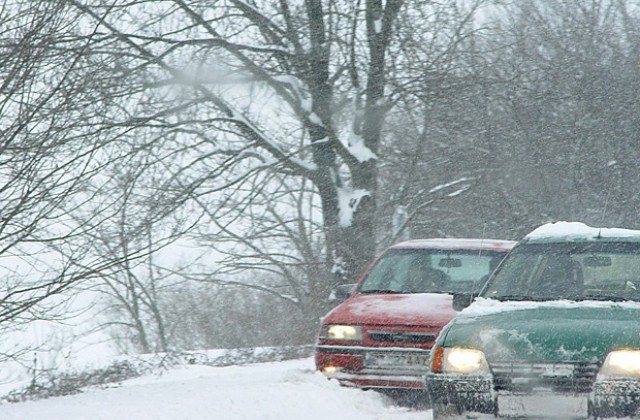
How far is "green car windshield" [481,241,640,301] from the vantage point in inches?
290

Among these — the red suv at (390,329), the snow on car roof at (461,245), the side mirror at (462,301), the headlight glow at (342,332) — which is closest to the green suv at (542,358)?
the side mirror at (462,301)

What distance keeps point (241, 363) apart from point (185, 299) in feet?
30.7

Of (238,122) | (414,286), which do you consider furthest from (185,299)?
(414,286)

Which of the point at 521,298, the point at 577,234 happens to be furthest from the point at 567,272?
the point at 521,298

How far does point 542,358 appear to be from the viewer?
617cm

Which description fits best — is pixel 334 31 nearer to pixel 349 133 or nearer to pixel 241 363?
pixel 349 133

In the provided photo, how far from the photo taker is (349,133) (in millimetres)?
17547

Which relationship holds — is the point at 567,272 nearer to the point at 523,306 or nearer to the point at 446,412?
the point at 523,306

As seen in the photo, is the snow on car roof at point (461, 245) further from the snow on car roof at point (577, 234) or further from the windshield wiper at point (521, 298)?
the windshield wiper at point (521, 298)

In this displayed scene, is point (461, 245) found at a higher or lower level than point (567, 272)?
higher

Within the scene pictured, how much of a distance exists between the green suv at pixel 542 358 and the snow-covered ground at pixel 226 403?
1.94 metres

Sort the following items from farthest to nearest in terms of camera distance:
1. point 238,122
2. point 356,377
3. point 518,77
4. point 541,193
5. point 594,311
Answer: point 541,193 → point 518,77 → point 238,122 → point 356,377 → point 594,311

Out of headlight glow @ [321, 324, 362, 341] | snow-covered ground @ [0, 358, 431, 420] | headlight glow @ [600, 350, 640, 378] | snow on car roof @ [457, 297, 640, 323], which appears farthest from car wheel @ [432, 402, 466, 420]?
headlight glow @ [321, 324, 362, 341]

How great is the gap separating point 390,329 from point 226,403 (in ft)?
5.14
